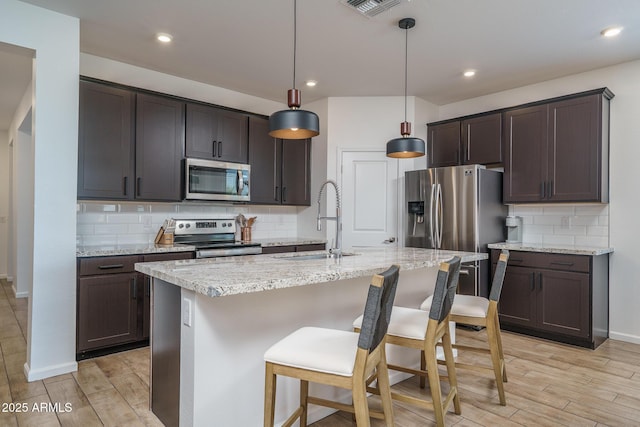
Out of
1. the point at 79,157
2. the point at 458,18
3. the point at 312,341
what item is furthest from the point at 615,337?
the point at 79,157

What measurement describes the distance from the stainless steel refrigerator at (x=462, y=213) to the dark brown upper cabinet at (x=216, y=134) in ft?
6.79

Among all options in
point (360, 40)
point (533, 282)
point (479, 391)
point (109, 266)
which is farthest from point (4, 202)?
point (533, 282)

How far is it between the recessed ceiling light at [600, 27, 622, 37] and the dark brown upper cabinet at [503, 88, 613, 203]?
65 cm

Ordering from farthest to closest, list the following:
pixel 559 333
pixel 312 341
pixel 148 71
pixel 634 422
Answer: pixel 148 71 → pixel 559 333 → pixel 634 422 → pixel 312 341

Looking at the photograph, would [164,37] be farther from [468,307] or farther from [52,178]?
[468,307]

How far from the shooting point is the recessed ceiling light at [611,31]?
9.95 ft

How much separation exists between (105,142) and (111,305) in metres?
1.41

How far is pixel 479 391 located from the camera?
2.60m

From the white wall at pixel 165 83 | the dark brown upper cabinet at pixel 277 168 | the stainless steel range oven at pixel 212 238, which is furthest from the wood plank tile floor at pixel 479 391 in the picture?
the white wall at pixel 165 83

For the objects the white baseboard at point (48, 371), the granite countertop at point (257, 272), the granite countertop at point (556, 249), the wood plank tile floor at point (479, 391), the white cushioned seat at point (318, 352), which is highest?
the granite countertop at point (257, 272)

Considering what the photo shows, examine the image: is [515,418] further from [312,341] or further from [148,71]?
[148,71]

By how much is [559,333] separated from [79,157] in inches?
181

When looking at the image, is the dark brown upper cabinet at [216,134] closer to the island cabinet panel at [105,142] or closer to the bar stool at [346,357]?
the island cabinet panel at [105,142]

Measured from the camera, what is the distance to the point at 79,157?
321 cm
